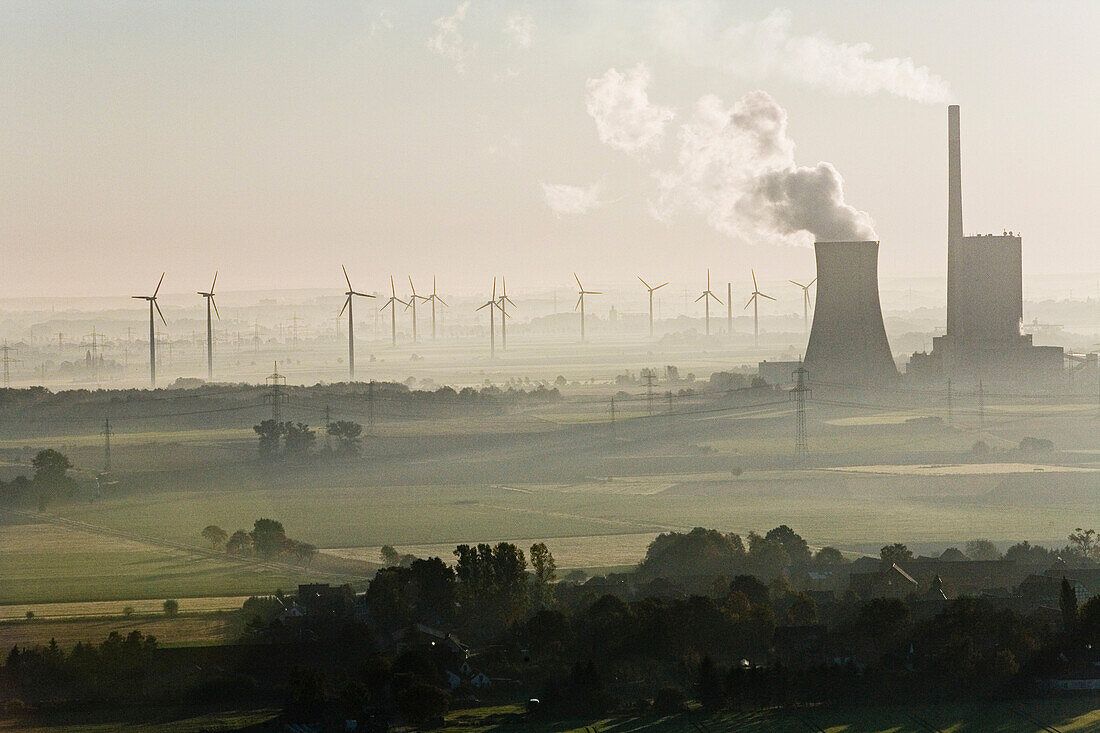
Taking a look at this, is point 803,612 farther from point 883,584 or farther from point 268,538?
point 268,538

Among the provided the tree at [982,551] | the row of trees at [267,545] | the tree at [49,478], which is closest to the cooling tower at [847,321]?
the tree at [982,551]

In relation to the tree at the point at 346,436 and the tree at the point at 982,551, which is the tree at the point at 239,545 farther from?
the tree at the point at 346,436

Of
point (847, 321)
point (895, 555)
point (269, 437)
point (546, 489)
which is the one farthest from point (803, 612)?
point (847, 321)

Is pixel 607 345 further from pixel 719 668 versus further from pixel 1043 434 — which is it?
pixel 719 668

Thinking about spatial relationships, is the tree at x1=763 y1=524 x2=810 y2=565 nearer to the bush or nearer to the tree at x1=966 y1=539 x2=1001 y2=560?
the tree at x1=966 y1=539 x2=1001 y2=560

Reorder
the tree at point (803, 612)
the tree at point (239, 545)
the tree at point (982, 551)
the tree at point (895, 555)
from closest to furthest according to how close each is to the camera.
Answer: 1. the tree at point (803, 612)
2. the tree at point (895, 555)
3. the tree at point (982, 551)
4. the tree at point (239, 545)

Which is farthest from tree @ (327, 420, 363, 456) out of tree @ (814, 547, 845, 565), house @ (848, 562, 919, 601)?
house @ (848, 562, 919, 601)
